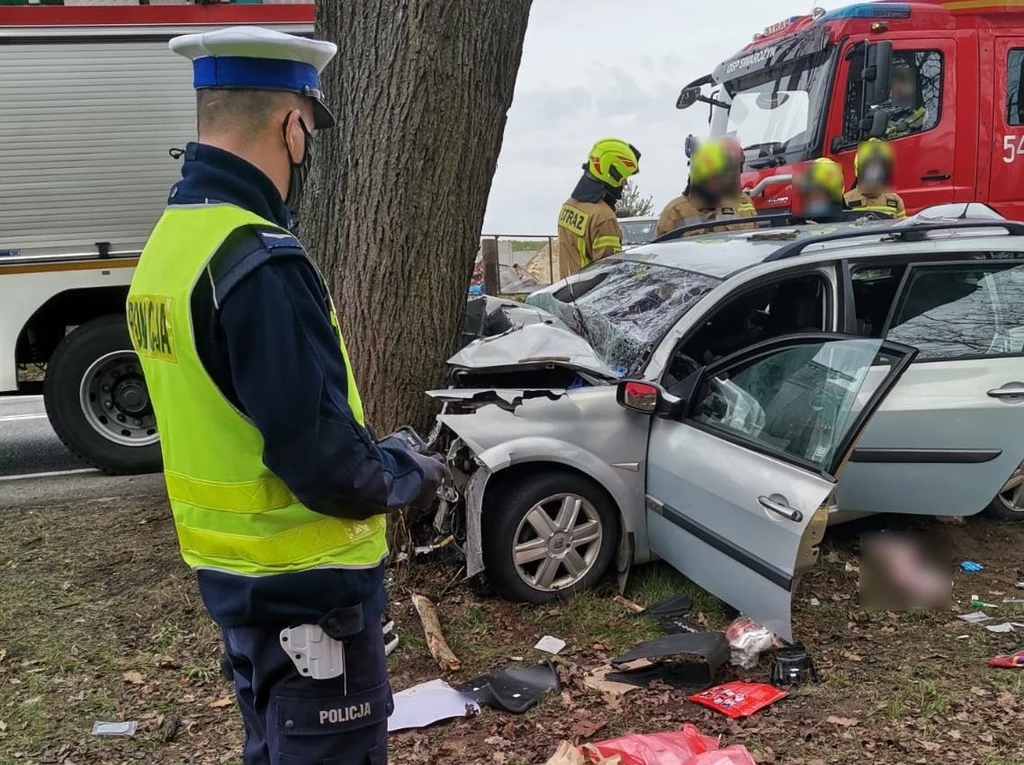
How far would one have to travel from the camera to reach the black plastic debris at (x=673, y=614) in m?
3.67

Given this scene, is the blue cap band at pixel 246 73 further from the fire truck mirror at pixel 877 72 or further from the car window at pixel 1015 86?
the car window at pixel 1015 86

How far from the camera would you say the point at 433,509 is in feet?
13.3

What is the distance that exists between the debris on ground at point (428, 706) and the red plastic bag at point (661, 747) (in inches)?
21.8

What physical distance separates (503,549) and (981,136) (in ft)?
22.0

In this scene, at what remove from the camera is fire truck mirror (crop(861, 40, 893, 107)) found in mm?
7535

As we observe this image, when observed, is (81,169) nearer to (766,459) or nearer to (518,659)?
(518,659)

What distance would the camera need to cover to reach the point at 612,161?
5.80 meters

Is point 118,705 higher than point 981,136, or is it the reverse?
point 981,136

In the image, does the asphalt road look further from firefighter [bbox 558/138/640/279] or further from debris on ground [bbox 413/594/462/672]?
firefighter [bbox 558/138/640/279]

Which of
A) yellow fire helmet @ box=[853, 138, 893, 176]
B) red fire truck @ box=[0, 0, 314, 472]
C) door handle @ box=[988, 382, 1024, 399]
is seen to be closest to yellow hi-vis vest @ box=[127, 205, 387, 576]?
door handle @ box=[988, 382, 1024, 399]

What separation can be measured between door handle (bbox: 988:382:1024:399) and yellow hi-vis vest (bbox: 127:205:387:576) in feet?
10.9

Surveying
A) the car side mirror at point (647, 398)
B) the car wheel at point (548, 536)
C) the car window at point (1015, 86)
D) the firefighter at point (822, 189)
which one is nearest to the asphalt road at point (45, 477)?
the car wheel at point (548, 536)

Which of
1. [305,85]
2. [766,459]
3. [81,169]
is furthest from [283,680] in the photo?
[81,169]

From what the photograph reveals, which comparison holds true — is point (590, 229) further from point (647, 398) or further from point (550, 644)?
point (550, 644)
